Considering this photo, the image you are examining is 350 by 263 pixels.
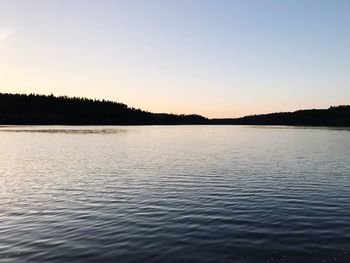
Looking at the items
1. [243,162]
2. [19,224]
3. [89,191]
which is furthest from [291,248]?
[243,162]

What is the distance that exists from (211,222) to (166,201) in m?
7.42

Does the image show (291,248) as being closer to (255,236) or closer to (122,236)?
(255,236)

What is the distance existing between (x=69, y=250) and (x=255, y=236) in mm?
10333

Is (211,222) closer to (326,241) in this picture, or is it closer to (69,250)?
(326,241)

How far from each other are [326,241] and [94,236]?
1303cm

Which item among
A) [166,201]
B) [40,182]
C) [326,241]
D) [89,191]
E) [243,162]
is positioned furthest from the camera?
[243,162]

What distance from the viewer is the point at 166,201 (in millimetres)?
32312

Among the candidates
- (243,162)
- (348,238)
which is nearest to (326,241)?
(348,238)

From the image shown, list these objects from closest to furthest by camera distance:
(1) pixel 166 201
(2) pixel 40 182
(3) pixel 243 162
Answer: (1) pixel 166 201 → (2) pixel 40 182 → (3) pixel 243 162

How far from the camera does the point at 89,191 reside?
37000mm

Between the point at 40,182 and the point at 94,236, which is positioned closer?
the point at 94,236

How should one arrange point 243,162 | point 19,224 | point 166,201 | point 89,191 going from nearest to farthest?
point 19,224, point 166,201, point 89,191, point 243,162

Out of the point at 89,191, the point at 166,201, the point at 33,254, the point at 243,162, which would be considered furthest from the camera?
the point at 243,162

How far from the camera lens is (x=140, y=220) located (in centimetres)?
2614
